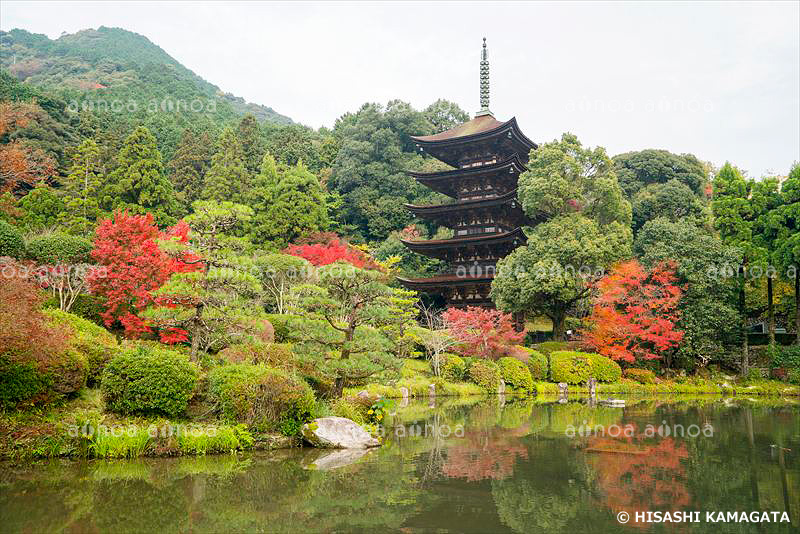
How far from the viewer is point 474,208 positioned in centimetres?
2992

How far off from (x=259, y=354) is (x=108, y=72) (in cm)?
6909

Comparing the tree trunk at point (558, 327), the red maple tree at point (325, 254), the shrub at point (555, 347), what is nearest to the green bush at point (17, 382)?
the red maple tree at point (325, 254)

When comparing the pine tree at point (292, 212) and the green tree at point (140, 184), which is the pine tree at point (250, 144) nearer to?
the pine tree at point (292, 212)

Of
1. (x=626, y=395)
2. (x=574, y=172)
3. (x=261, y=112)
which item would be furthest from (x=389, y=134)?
(x=261, y=112)

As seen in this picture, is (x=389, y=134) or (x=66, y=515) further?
(x=389, y=134)

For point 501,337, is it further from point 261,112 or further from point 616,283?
point 261,112

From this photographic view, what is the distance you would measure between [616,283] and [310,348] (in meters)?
16.8

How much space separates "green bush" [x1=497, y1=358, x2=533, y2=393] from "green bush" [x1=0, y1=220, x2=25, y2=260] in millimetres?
16976

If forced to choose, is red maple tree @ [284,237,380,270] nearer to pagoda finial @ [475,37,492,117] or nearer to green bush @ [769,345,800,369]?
pagoda finial @ [475,37,492,117]

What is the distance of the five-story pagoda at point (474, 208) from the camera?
2900cm

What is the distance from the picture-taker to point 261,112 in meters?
94.5

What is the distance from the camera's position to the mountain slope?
5484cm

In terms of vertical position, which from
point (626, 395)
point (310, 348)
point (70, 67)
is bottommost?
point (626, 395)

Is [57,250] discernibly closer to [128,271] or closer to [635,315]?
[128,271]
